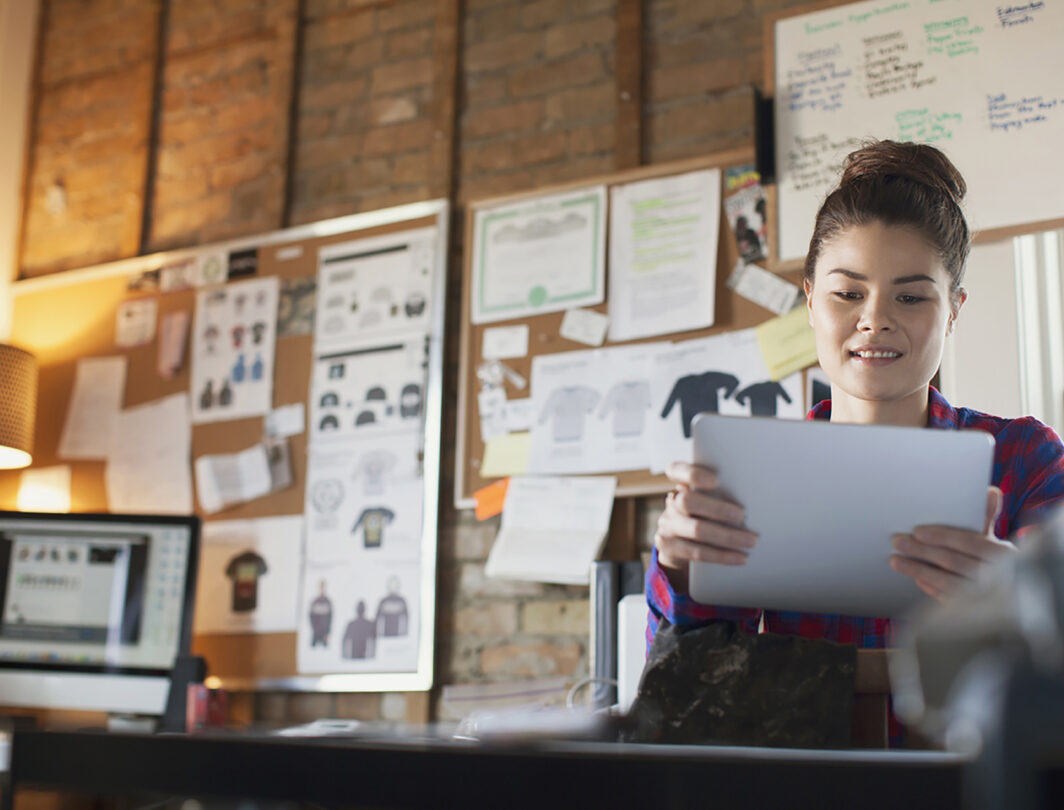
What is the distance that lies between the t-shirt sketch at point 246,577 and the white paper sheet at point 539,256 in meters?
0.87

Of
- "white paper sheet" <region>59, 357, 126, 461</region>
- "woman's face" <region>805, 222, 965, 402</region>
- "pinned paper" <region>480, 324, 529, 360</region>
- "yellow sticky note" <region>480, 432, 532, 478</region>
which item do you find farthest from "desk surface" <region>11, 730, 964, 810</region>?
"white paper sheet" <region>59, 357, 126, 461</region>

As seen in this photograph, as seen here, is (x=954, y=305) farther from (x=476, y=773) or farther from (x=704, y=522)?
(x=476, y=773)

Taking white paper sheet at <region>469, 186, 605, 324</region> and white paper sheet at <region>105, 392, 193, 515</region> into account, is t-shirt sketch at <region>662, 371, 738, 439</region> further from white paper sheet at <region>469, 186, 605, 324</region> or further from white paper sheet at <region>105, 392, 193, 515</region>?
white paper sheet at <region>105, 392, 193, 515</region>

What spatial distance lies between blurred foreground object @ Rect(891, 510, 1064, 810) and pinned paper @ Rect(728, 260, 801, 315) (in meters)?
2.15

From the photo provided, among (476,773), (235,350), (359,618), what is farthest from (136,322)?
(476,773)

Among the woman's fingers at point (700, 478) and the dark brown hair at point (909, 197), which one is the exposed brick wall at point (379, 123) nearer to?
the dark brown hair at point (909, 197)

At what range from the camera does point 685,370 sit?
255 cm

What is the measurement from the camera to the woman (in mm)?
1167

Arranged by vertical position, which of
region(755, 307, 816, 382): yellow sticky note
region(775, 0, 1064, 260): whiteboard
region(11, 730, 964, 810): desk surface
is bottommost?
region(11, 730, 964, 810): desk surface

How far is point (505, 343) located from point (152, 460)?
1113 mm

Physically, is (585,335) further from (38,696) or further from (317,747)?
(317,747)

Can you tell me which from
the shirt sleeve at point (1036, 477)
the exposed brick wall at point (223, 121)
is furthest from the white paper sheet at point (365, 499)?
the shirt sleeve at point (1036, 477)

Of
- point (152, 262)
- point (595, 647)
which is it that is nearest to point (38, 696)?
point (152, 262)

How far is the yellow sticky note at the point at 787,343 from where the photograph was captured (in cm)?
243
